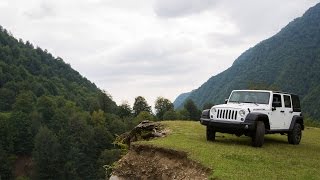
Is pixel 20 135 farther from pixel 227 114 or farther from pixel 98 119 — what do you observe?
pixel 227 114

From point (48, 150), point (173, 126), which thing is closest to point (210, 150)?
point (173, 126)

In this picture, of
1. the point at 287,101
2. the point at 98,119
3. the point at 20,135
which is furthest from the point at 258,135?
the point at 20,135

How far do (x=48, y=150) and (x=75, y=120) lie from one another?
873 inches

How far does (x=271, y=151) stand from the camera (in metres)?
19.0

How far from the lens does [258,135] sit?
19.5 m

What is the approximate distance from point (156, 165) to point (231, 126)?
3.83 m

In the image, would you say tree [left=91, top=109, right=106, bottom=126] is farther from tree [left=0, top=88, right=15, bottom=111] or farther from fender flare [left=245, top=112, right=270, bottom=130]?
fender flare [left=245, top=112, right=270, bottom=130]

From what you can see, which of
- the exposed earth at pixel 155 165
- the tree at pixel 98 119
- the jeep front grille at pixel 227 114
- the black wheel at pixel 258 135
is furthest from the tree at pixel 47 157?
the black wheel at pixel 258 135

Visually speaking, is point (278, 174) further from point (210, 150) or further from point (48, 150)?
point (48, 150)

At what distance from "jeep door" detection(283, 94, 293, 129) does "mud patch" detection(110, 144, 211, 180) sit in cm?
724

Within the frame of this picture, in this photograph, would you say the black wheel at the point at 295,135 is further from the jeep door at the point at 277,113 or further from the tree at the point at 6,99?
the tree at the point at 6,99

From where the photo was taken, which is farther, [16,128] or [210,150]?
[16,128]

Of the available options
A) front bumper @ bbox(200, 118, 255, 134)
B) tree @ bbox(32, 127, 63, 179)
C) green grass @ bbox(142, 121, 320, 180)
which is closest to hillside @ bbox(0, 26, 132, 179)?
tree @ bbox(32, 127, 63, 179)

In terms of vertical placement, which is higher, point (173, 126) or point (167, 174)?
point (173, 126)
